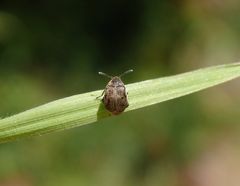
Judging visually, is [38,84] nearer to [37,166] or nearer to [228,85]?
[37,166]

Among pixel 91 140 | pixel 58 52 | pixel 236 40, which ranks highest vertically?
pixel 236 40

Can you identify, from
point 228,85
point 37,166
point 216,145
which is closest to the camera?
point 37,166

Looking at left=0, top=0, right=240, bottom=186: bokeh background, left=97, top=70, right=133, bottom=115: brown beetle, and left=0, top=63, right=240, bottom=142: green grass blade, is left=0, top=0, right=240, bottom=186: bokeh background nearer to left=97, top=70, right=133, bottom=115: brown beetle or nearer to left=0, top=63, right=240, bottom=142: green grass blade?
left=97, top=70, right=133, bottom=115: brown beetle

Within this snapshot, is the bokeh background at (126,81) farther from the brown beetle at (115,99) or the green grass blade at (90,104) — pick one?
the green grass blade at (90,104)

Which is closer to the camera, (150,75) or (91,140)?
(91,140)

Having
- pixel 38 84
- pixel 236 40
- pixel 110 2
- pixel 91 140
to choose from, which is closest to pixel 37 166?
pixel 91 140

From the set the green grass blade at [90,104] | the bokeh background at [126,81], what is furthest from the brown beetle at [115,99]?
the bokeh background at [126,81]

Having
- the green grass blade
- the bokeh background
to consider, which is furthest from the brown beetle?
the bokeh background
